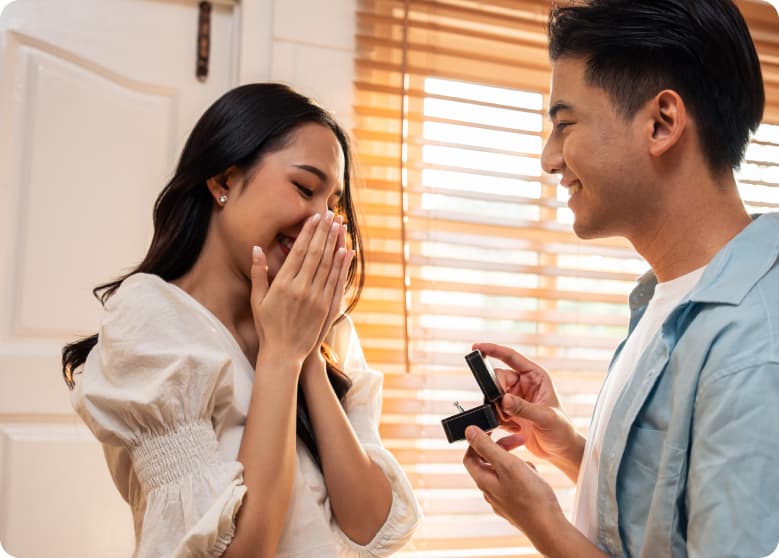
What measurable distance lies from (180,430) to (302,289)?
0.24 meters

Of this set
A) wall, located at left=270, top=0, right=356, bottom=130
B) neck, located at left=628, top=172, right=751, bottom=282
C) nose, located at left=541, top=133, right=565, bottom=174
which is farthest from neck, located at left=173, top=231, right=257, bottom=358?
wall, located at left=270, top=0, right=356, bottom=130

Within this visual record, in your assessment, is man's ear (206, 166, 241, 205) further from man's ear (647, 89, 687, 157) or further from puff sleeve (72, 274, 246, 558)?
man's ear (647, 89, 687, 157)

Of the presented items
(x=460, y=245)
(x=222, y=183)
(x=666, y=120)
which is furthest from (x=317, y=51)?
(x=666, y=120)

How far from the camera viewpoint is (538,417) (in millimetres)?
1097

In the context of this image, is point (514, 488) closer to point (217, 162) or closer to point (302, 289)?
point (302, 289)

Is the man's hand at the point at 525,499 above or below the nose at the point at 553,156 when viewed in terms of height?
below

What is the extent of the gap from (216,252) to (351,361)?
28cm

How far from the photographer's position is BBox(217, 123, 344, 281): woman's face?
107 cm

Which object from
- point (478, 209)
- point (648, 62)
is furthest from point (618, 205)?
point (478, 209)

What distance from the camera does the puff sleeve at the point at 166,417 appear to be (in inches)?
35.4

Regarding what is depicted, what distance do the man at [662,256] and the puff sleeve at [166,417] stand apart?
1.05 ft

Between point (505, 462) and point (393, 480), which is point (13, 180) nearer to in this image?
point (393, 480)

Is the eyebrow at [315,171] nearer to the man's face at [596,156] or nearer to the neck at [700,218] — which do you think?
the man's face at [596,156]

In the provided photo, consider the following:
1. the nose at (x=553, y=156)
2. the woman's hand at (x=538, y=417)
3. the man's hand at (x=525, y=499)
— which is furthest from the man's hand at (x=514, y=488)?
the nose at (x=553, y=156)
